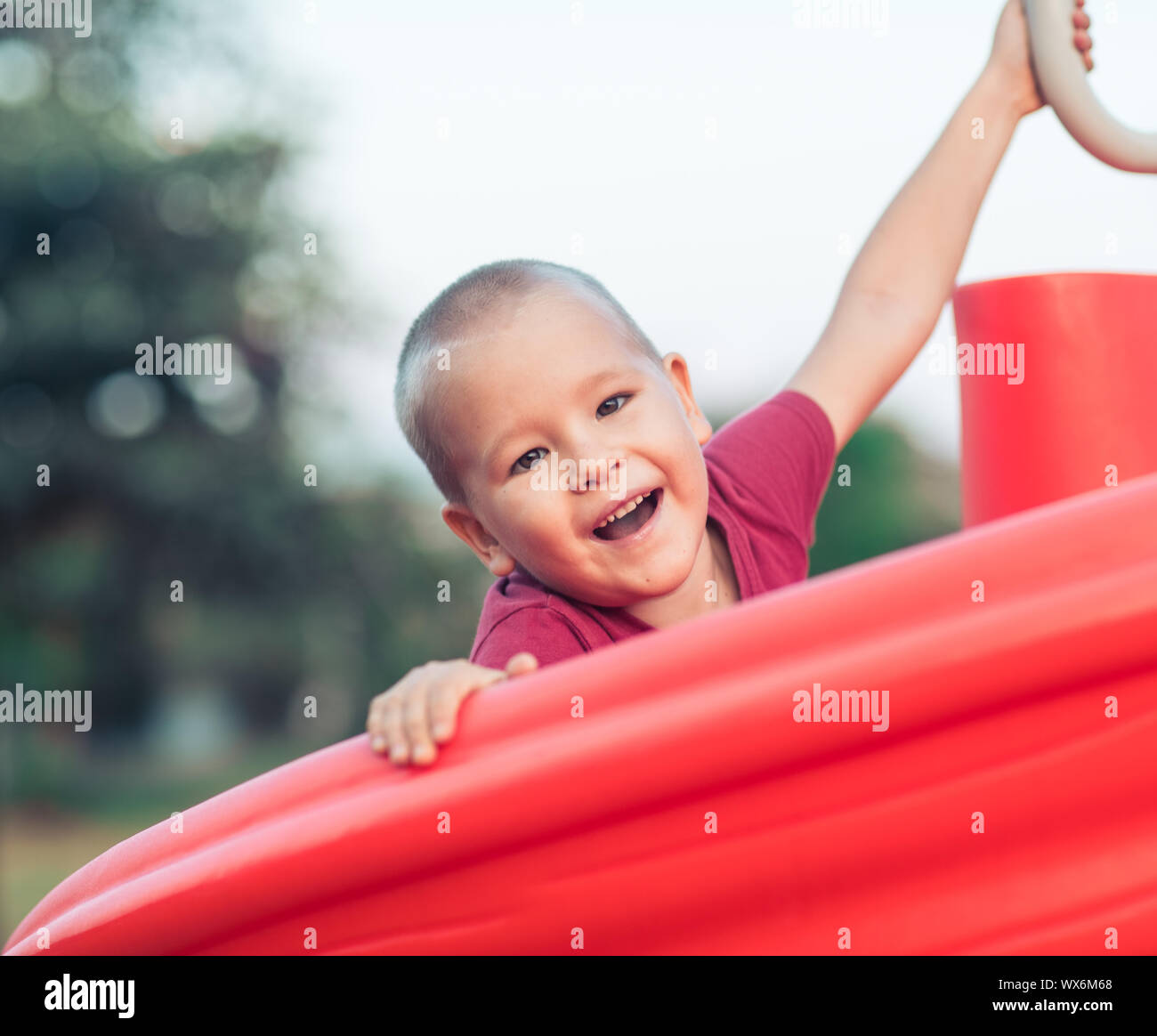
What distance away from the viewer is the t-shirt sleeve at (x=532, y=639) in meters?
1.20

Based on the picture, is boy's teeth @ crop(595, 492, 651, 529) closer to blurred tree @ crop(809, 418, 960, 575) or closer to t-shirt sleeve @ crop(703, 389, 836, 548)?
t-shirt sleeve @ crop(703, 389, 836, 548)

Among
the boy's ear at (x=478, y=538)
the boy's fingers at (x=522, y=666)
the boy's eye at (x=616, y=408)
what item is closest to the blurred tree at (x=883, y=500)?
the boy's ear at (x=478, y=538)

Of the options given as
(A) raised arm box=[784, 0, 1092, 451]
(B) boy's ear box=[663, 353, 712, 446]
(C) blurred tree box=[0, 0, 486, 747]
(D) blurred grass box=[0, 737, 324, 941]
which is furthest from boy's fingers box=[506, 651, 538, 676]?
(C) blurred tree box=[0, 0, 486, 747]

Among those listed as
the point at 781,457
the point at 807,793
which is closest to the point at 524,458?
the point at 781,457

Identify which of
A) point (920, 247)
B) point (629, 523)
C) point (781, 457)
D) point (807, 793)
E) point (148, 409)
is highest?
point (148, 409)

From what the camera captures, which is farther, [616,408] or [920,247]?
[920,247]

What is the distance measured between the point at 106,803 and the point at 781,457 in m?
12.8

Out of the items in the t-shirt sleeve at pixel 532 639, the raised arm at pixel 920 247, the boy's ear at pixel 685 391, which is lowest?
the t-shirt sleeve at pixel 532 639

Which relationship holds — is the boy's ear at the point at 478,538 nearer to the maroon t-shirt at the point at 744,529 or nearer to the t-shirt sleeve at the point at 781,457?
the maroon t-shirt at the point at 744,529

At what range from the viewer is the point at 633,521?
127cm

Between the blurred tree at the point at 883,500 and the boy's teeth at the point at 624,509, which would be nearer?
the boy's teeth at the point at 624,509

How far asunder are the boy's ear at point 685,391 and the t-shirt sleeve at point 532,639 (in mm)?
272

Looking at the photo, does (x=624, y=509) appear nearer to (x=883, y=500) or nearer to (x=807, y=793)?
(x=807, y=793)

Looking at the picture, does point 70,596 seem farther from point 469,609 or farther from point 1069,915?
point 1069,915
